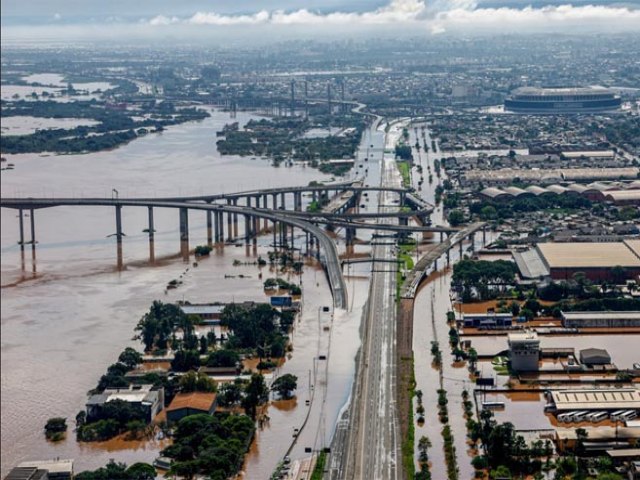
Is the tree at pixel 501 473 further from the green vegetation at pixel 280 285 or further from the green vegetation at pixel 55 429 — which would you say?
the green vegetation at pixel 280 285

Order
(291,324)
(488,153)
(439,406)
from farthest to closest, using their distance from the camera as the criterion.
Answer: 1. (488,153)
2. (291,324)
3. (439,406)

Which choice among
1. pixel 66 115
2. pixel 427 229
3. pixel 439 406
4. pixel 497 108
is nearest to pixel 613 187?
pixel 427 229

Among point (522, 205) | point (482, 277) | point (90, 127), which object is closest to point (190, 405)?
point (482, 277)

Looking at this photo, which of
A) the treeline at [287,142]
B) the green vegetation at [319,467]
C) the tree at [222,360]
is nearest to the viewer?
the green vegetation at [319,467]

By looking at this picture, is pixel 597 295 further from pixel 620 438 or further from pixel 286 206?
pixel 286 206

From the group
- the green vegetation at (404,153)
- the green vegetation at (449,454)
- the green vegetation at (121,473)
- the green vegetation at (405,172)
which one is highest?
the green vegetation at (404,153)

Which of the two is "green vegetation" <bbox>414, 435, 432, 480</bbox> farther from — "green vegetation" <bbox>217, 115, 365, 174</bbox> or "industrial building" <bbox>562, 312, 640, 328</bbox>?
"green vegetation" <bbox>217, 115, 365, 174</bbox>

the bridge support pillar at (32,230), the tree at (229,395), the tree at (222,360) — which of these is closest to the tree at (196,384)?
the tree at (229,395)
